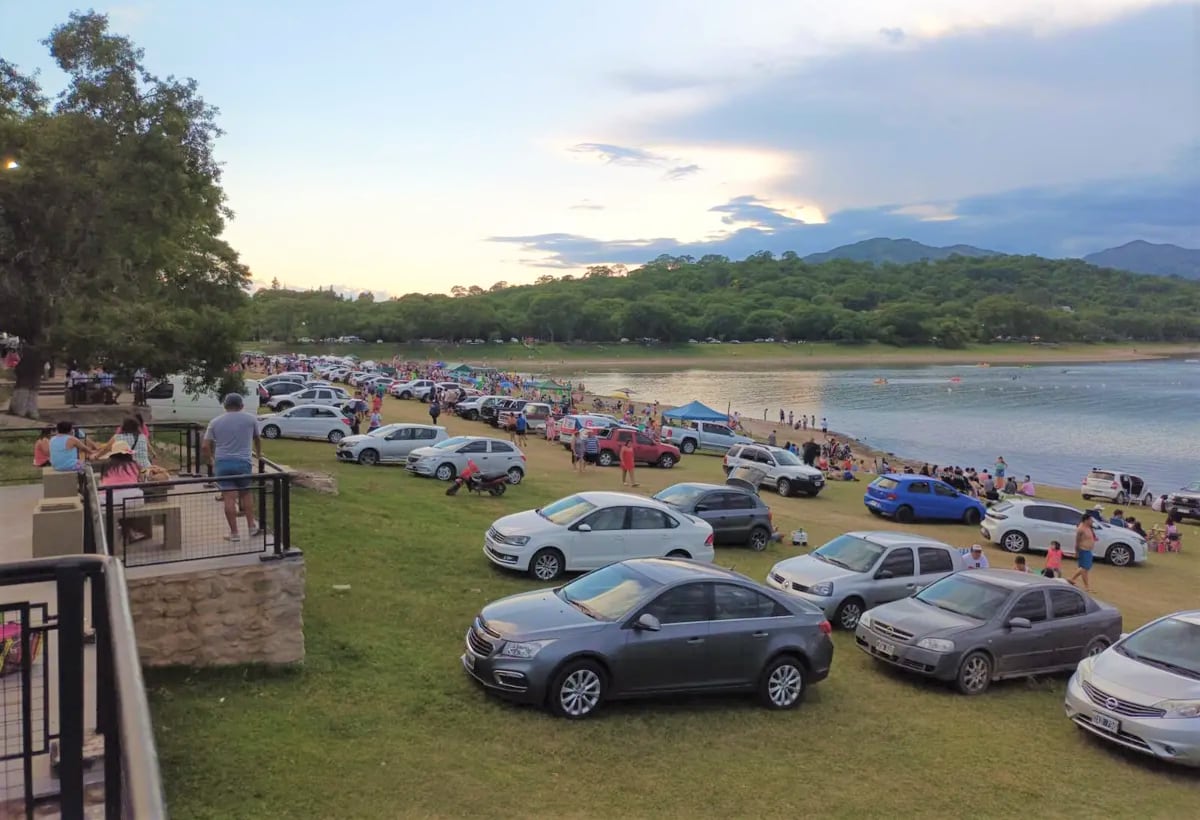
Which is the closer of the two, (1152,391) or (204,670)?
(204,670)

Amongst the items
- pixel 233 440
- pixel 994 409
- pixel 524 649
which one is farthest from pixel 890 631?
pixel 994 409

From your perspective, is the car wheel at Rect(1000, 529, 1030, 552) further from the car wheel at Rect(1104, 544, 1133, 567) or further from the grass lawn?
the grass lawn

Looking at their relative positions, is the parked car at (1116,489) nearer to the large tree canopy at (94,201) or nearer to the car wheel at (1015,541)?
the car wheel at (1015,541)

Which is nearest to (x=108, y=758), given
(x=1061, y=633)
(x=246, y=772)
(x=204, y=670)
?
(x=246, y=772)

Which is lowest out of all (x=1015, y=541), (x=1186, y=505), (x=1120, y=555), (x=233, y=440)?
(x=1186, y=505)

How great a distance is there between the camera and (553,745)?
802cm

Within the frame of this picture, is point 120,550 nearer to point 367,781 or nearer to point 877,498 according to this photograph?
point 367,781

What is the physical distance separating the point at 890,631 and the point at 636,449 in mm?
21971

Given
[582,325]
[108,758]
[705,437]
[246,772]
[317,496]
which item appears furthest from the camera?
[582,325]

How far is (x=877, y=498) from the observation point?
26.1 m

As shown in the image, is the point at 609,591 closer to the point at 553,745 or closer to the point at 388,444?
the point at 553,745

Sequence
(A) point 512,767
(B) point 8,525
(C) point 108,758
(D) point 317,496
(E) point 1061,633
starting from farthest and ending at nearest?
(D) point 317,496
(E) point 1061,633
(B) point 8,525
(A) point 512,767
(C) point 108,758

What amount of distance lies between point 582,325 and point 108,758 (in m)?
161

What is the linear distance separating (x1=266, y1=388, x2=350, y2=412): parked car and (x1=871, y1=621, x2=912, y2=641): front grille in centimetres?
2971
